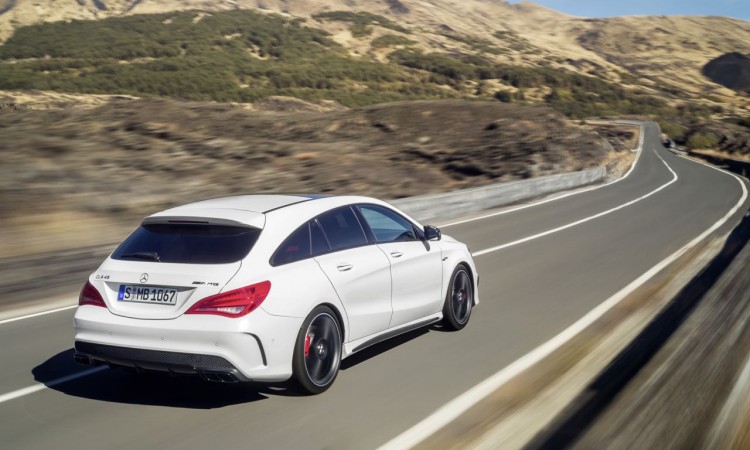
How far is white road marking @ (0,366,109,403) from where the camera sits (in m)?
6.22

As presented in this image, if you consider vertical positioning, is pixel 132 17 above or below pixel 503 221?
above

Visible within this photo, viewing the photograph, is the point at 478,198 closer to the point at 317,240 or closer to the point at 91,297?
the point at 317,240

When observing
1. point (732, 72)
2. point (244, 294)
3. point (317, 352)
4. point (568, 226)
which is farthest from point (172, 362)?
point (732, 72)

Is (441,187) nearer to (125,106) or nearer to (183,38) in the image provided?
(125,106)

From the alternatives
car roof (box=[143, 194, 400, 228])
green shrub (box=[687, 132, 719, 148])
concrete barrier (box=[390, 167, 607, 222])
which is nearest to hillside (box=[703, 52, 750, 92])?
green shrub (box=[687, 132, 719, 148])

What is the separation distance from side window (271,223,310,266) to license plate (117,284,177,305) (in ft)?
2.39

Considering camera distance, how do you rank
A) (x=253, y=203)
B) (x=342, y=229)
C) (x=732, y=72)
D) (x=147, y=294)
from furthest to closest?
(x=732, y=72) → (x=342, y=229) → (x=253, y=203) → (x=147, y=294)

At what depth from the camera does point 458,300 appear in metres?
8.27

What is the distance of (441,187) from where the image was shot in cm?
3069

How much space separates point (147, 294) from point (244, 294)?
0.70 m

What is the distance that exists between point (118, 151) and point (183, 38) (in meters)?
87.7

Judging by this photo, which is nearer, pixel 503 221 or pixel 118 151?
pixel 503 221

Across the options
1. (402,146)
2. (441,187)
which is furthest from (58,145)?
(402,146)

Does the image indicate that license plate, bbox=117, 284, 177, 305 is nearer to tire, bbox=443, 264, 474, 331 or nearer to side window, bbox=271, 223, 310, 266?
side window, bbox=271, 223, 310, 266
